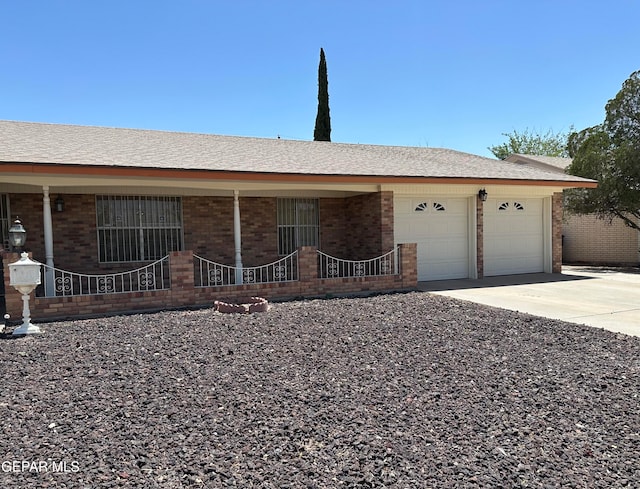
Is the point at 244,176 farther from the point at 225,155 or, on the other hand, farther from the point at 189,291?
the point at 189,291

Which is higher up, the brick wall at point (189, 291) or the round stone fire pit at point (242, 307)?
the brick wall at point (189, 291)

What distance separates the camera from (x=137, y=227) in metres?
11.1

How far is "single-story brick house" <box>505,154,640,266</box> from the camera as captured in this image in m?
17.3

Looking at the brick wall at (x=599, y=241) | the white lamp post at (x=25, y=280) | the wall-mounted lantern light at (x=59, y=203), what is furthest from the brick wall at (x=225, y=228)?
the brick wall at (x=599, y=241)

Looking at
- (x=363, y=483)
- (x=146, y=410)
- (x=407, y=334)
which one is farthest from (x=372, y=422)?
(x=407, y=334)

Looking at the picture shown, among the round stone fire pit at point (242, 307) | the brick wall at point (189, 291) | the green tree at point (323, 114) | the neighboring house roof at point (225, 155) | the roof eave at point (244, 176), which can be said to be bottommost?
the round stone fire pit at point (242, 307)

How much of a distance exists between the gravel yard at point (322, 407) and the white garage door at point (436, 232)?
531cm

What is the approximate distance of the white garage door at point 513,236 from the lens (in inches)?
503

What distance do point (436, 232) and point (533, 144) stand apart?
3360cm

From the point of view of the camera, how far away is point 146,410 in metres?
3.81

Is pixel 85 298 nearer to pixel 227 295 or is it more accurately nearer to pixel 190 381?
pixel 227 295

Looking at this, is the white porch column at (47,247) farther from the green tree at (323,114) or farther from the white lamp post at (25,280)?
the green tree at (323,114)

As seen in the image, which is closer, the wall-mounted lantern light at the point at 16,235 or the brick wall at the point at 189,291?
the wall-mounted lantern light at the point at 16,235

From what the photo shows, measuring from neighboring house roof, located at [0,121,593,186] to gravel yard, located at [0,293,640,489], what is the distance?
375 cm
